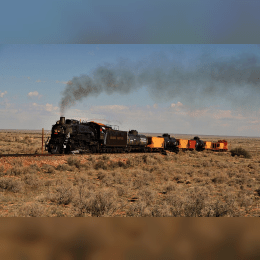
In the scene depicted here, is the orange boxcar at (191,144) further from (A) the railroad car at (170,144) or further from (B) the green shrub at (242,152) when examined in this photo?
(B) the green shrub at (242,152)

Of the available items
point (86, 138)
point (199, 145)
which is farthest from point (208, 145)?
point (86, 138)

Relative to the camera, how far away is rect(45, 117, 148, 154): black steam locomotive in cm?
2378

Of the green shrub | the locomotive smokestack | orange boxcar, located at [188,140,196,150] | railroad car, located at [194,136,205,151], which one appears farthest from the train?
the green shrub

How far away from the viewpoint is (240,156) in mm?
A: 43469

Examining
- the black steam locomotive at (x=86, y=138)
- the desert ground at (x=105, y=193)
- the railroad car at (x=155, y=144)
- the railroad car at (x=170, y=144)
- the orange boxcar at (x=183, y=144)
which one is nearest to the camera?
the desert ground at (x=105, y=193)

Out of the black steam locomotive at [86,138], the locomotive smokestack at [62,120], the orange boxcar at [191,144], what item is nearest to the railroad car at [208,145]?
the orange boxcar at [191,144]

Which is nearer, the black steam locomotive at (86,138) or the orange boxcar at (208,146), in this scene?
the black steam locomotive at (86,138)

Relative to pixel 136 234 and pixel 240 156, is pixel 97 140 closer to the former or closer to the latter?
pixel 136 234

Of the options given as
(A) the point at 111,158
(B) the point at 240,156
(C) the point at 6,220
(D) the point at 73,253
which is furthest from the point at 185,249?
(B) the point at 240,156

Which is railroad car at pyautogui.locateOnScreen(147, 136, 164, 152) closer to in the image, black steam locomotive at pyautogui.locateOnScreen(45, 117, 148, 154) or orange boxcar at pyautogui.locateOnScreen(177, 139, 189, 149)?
black steam locomotive at pyautogui.locateOnScreen(45, 117, 148, 154)

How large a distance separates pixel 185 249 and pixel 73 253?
2.84 feet

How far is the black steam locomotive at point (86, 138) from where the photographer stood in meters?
23.8

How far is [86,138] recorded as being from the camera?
25797mm

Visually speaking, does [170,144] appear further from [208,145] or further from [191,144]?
[208,145]
